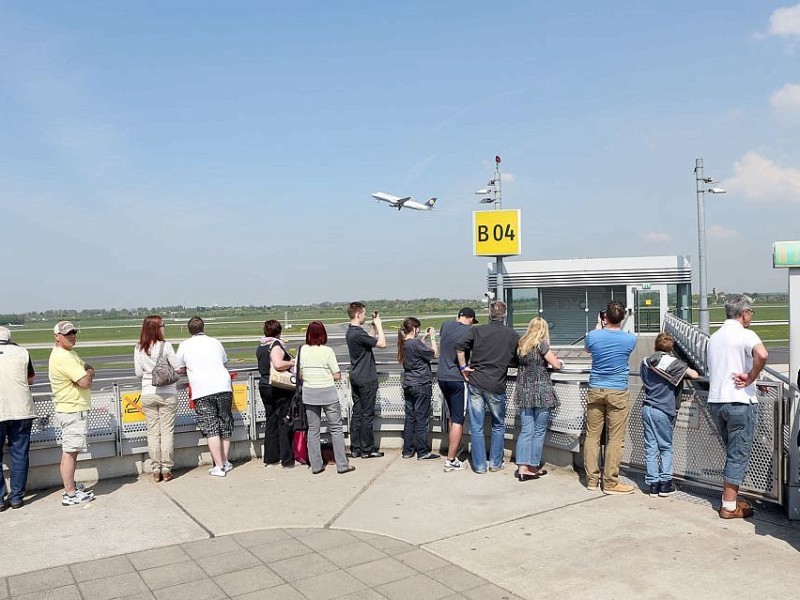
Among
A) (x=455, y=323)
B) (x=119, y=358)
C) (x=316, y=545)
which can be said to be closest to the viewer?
(x=316, y=545)

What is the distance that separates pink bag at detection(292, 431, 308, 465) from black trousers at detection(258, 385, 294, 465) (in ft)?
0.25

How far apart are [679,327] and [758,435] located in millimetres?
14184

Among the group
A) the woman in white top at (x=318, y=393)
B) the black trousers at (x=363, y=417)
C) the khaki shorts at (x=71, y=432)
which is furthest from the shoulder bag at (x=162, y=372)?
the black trousers at (x=363, y=417)

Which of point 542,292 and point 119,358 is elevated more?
point 542,292

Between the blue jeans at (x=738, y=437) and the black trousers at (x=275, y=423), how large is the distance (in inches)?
176

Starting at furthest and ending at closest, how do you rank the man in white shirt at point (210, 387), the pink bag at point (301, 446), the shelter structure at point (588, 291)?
the shelter structure at point (588, 291), the pink bag at point (301, 446), the man in white shirt at point (210, 387)

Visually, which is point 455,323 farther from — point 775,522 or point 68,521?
point 68,521

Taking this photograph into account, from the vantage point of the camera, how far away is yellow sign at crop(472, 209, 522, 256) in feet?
73.7

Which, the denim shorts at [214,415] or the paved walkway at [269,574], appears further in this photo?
the denim shorts at [214,415]

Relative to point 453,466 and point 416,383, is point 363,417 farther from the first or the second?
point 453,466

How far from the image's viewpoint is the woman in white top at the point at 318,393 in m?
7.03

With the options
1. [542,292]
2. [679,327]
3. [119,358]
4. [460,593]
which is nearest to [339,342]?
[119,358]

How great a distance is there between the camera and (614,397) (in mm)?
6055

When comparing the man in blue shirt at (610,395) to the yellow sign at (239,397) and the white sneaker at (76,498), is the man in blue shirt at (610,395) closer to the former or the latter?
the yellow sign at (239,397)
